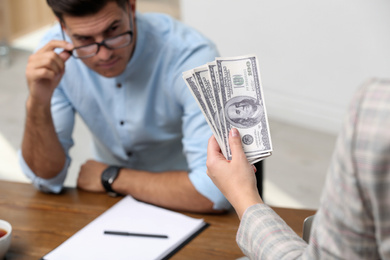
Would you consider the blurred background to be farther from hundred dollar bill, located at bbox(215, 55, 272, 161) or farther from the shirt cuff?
hundred dollar bill, located at bbox(215, 55, 272, 161)

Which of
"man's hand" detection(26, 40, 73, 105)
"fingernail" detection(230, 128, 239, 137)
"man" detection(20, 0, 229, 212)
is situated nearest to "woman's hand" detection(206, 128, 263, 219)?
"fingernail" detection(230, 128, 239, 137)

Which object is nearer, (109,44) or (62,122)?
(109,44)

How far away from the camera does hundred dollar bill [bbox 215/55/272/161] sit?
137cm

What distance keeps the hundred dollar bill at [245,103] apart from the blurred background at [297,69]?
2240 millimetres

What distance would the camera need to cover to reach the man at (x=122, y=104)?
2.00m

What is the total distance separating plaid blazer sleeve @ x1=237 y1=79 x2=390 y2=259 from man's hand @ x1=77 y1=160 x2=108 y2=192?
1.23 metres

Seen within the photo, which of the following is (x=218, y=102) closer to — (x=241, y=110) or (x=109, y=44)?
(x=241, y=110)

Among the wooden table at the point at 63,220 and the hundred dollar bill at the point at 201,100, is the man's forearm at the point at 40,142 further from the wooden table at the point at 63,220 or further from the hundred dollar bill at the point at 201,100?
the hundred dollar bill at the point at 201,100

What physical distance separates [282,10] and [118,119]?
241 centimetres

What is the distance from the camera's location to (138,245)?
5.39 ft

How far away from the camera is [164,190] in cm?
193

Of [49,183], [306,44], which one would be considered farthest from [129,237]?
[306,44]

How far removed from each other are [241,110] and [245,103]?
28 mm

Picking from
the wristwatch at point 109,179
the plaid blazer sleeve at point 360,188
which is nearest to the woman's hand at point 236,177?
the plaid blazer sleeve at point 360,188
